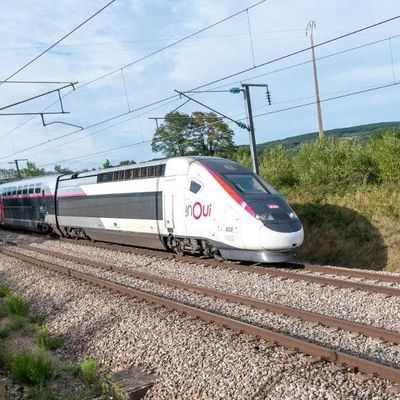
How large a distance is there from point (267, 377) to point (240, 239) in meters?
6.80

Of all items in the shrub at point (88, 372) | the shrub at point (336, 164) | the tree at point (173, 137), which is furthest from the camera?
the tree at point (173, 137)

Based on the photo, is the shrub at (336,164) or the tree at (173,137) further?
the tree at (173,137)

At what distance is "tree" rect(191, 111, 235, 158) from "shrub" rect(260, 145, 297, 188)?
3063cm

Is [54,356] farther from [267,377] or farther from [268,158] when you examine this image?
[268,158]

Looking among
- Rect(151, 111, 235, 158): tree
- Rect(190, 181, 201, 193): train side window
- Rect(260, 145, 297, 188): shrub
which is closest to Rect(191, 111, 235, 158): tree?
Rect(151, 111, 235, 158): tree

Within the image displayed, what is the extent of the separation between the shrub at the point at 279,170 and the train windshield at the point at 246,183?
9.13 metres

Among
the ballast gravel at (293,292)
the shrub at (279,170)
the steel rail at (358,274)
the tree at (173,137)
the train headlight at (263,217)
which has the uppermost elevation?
the tree at (173,137)

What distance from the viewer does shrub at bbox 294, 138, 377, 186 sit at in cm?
2020

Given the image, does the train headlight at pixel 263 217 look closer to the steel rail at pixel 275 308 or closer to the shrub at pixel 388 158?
the steel rail at pixel 275 308

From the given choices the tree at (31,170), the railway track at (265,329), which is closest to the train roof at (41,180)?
the railway track at (265,329)

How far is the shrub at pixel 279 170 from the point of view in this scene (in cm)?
2317

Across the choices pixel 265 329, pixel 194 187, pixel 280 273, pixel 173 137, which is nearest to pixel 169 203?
pixel 194 187

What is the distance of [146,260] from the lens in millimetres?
15938

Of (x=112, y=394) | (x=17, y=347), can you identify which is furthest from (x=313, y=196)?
(x=112, y=394)
